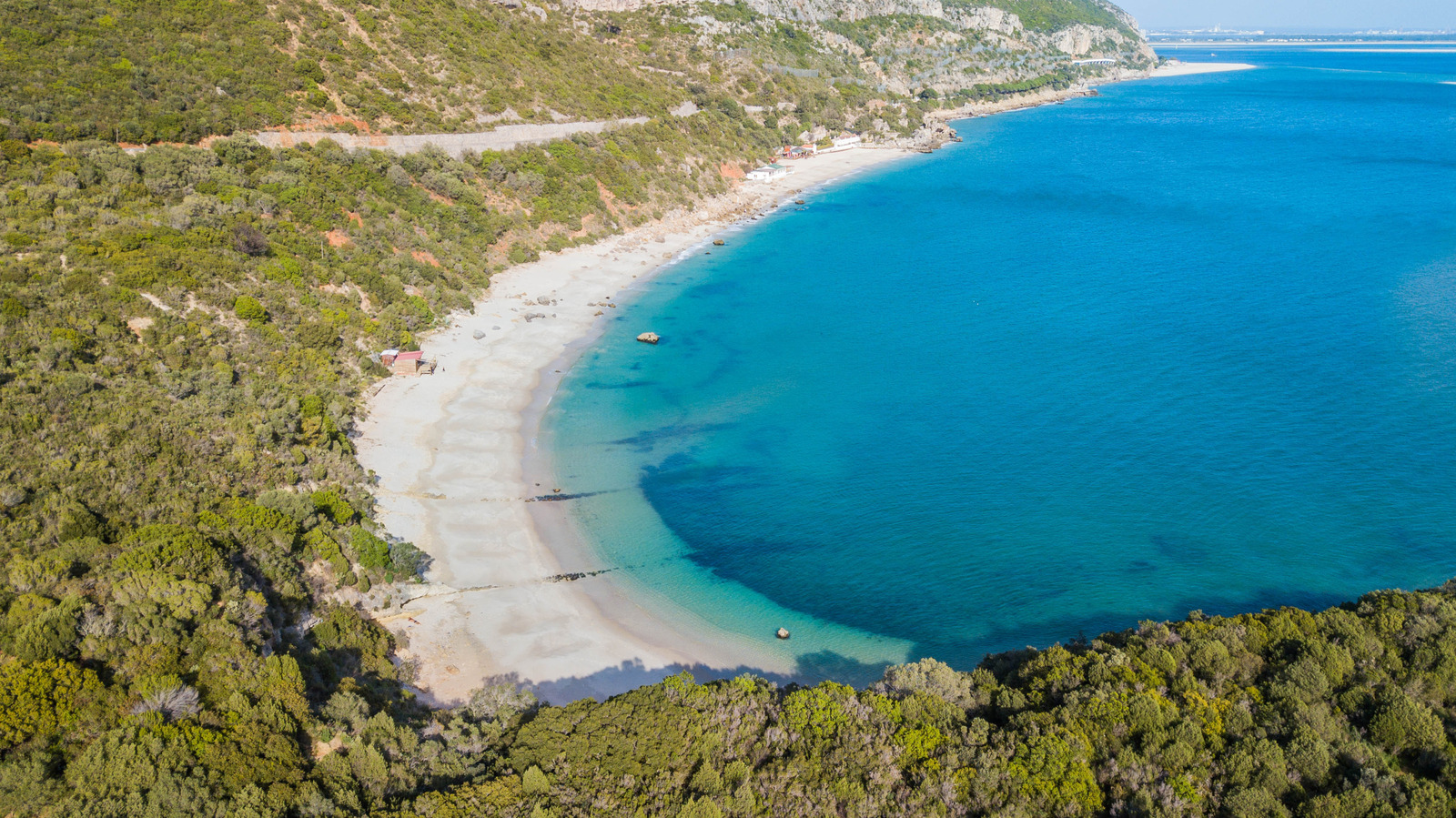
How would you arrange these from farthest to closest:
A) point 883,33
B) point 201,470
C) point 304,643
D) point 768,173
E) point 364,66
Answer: point 883,33
point 768,173
point 364,66
point 201,470
point 304,643

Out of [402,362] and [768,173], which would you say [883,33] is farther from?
[402,362]

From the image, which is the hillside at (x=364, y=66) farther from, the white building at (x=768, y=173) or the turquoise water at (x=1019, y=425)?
the turquoise water at (x=1019, y=425)

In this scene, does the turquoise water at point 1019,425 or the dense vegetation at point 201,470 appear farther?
the turquoise water at point 1019,425

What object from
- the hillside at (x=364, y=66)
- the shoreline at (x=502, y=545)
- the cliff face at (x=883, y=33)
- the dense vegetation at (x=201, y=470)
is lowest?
the shoreline at (x=502, y=545)

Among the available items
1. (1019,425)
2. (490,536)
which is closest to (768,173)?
(1019,425)

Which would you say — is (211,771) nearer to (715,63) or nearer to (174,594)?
(174,594)

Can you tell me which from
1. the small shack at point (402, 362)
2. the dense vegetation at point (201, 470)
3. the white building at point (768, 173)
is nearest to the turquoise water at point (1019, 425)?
the small shack at point (402, 362)
